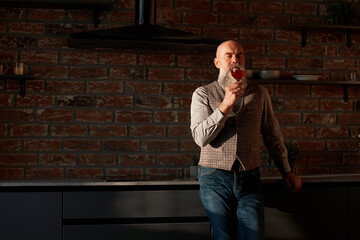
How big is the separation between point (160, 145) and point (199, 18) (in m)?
0.93

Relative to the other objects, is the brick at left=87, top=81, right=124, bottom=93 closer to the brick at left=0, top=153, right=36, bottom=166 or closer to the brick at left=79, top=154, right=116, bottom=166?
the brick at left=79, top=154, right=116, bottom=166

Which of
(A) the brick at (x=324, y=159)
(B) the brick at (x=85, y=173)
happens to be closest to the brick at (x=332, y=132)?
(A) the brick at (x=324, y=159)

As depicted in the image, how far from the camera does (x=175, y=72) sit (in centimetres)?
299

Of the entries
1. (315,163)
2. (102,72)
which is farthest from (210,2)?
(315,163)

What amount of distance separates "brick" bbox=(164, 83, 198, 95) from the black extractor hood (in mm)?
402

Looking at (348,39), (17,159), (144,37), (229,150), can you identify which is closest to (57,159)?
(17,159)

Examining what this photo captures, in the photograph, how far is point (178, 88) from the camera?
118 inches

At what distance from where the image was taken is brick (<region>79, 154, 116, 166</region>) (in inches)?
114

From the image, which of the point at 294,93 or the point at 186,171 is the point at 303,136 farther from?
the point at 186,171

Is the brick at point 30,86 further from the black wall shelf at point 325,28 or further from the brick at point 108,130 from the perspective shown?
the black wall shelf at point 325,28

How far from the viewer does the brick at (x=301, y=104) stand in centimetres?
312

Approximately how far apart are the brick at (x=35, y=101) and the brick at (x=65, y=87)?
0.06m

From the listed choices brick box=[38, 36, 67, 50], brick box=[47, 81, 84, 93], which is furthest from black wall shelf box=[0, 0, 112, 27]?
brick box=[47, 81, 84, 93]

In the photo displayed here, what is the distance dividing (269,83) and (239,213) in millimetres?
1347
